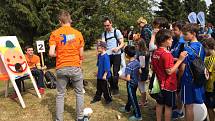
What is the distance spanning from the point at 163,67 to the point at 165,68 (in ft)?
0.24

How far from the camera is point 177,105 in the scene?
22.9 feet

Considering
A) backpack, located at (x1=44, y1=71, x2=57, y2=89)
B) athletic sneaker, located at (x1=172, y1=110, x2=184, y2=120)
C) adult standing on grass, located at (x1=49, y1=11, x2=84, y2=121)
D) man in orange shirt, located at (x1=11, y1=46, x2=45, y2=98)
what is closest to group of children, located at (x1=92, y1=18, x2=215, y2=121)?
athletic sneaker, located at (x1=172, y1=110, x2=184, y2=120)

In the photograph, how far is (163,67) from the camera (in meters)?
5.77

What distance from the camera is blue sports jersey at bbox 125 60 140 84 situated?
6992 mm

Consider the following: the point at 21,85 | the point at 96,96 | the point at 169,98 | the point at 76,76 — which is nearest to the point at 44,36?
the point at 21,85

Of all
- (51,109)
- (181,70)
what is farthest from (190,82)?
(51,109)

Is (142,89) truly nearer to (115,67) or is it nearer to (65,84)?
(115,67)

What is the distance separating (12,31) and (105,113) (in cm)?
1265

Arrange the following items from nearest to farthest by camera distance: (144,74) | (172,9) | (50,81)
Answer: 1. (144,74)
2. (50,81)
3. (172,9)

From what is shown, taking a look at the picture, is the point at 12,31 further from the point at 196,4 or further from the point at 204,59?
the point at 196,4

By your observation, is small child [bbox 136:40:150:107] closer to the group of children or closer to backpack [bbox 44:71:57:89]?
the group of children

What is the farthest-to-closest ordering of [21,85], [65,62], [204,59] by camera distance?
[21,85] < [65,62] < [204,59]

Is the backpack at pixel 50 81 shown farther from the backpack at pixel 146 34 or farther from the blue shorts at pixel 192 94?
the blue shorts at pixel 192 94

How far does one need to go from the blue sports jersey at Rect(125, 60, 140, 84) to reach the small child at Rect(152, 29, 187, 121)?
40.7 inches
